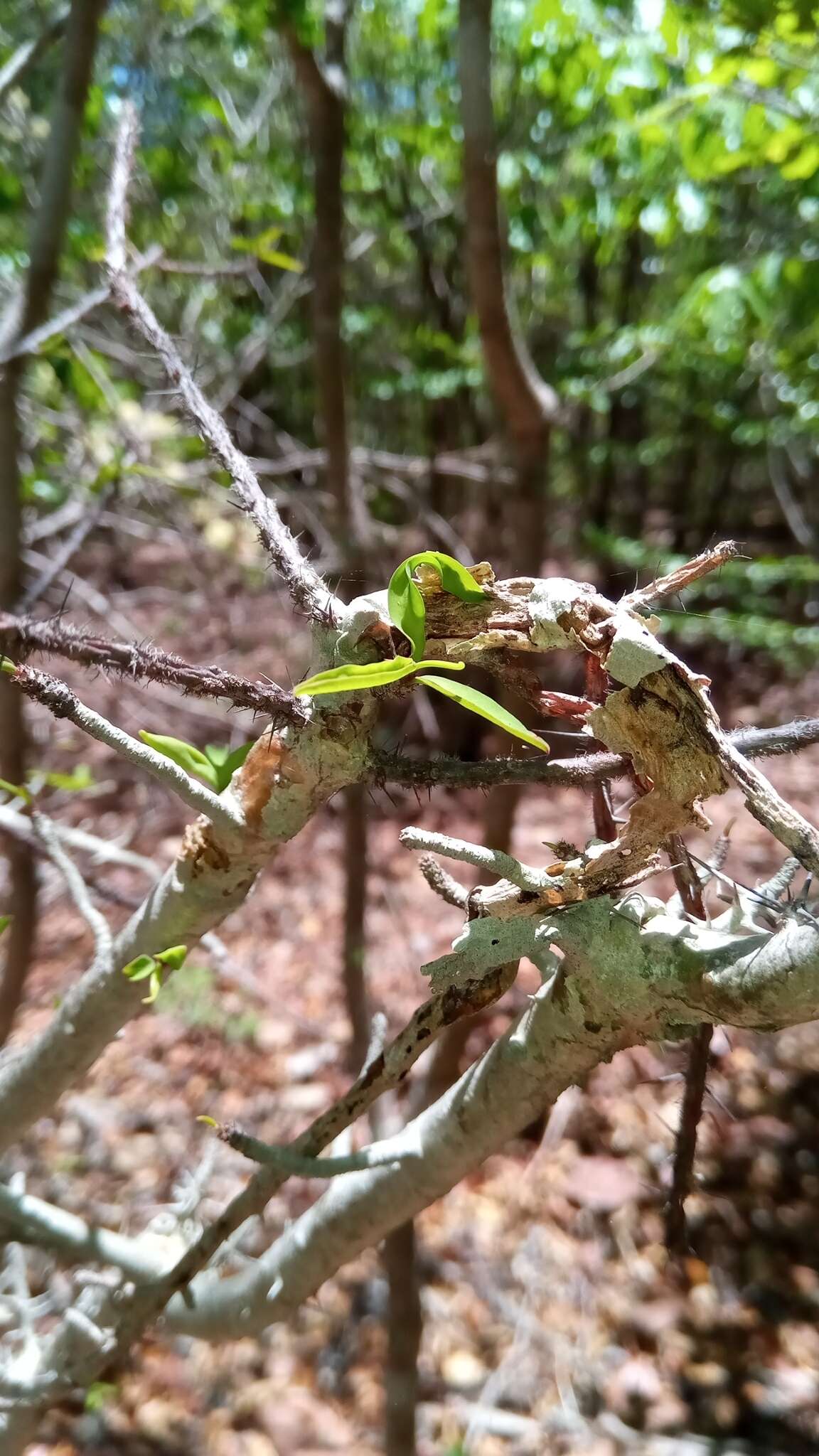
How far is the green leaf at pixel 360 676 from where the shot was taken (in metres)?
0.29

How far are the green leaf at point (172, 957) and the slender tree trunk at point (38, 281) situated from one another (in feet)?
1.94

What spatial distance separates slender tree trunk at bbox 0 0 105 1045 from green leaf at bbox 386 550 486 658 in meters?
0.73

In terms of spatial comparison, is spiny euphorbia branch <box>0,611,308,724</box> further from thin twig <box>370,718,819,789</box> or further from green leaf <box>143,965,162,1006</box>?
green leaf <box>143,965,162,1006</box>

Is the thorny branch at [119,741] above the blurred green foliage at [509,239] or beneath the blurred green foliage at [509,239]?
beneath

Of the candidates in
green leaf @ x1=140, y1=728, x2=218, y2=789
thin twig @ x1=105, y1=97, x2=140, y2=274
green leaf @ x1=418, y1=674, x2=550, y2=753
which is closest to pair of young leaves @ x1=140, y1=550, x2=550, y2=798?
green leaf @ x1=418, y1=674, x2=550, y2=753

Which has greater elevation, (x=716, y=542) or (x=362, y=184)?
(x=362, y=184)

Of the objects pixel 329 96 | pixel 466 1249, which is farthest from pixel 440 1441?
pixel 329 96

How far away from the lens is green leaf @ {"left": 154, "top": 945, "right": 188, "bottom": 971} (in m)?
0.44

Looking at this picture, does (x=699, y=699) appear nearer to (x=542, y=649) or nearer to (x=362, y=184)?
(x=542, y=649)

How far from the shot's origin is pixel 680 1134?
0.44 meters

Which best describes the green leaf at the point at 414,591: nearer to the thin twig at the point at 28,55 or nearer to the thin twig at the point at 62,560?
the thin twig at the point at 62,560

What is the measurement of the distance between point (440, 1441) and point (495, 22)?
2640 millimetres

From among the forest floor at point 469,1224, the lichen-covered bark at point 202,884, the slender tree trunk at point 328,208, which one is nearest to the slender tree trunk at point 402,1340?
the forest floor at point 469,1224

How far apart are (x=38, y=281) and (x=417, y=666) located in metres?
0.84
